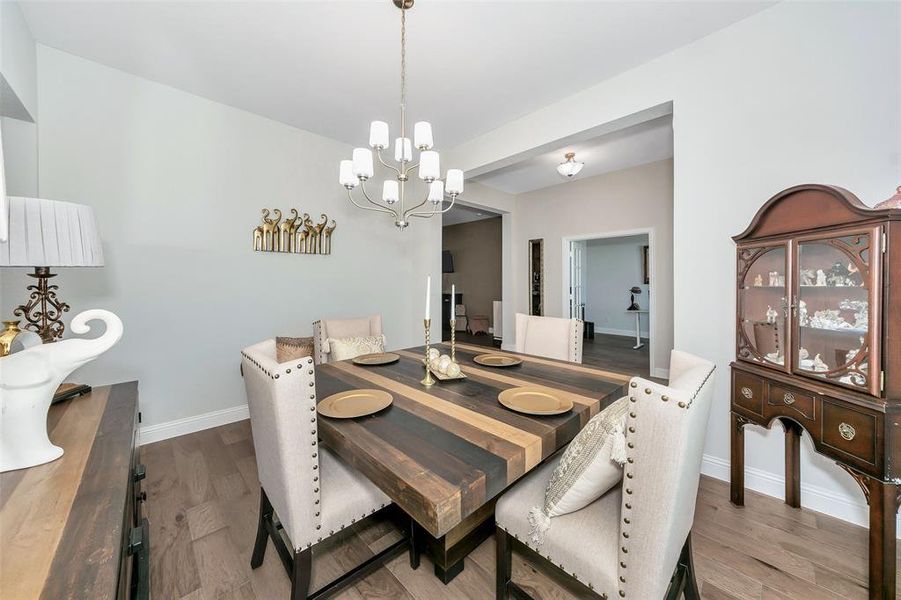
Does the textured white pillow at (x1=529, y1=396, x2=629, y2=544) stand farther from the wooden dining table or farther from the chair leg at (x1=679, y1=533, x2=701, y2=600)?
the chair leg at (x1=679, y1=533, x2=701, y2=600)

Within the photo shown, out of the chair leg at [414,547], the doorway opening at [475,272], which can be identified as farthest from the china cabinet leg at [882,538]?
the doorway opening at [475,272]

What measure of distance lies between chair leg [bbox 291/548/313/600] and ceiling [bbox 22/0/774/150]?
8.54 feet

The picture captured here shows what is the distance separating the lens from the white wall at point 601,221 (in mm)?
4203

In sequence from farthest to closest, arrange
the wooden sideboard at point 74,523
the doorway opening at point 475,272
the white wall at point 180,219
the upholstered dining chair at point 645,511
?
the doorway opening at point 475,272
the white wall at point 180,219
the upholstered dining chair at point 645,511
the wooden sideboard at point 74,523

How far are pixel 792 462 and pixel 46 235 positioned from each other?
3.55 m

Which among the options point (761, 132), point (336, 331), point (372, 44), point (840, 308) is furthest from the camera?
point (336, 331)

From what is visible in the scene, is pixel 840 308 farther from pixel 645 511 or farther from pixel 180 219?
pixel 180 219

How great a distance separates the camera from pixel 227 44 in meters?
2.16

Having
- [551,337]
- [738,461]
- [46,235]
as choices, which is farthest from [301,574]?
[738,461]

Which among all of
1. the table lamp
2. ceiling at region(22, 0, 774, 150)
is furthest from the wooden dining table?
ceiling at region(22, 0, 774, 150)

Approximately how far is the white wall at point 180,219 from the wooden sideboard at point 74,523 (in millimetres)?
1542

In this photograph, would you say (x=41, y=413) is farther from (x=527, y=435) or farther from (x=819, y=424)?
(x=819, y=424)

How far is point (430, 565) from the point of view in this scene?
148 centimetres

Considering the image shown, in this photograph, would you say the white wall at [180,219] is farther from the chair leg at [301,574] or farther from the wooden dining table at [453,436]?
the chair leg at [301,574]
